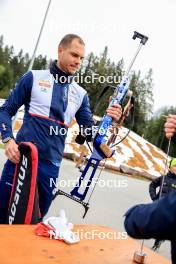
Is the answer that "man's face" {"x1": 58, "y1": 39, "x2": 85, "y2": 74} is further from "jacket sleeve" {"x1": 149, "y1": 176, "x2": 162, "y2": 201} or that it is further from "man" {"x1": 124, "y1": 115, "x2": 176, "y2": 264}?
"jacket sleeve" {"x1": 149, "y1": 176, "x2": 162, "y2": 201}

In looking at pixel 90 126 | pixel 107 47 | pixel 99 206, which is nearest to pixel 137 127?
pixel 107 47

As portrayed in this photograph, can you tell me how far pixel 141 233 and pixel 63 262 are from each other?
84cm

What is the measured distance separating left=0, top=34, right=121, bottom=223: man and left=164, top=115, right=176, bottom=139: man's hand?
0.99 m

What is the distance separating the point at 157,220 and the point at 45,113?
2.09 meters

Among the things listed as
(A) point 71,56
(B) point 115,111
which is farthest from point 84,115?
(A) point 71,56

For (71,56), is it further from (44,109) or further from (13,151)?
(13,151)

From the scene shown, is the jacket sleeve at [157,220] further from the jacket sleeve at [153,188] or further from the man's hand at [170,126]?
the jacket sleeve at [153,188]

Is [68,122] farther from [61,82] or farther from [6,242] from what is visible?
[6,242]

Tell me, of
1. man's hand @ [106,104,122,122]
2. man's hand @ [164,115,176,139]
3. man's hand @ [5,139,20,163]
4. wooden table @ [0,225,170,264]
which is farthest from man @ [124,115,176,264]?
man's hand @ [106,104,122,122]

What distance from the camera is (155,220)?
Answer: 4.98 ft

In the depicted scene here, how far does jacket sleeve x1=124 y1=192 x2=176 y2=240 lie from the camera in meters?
1.50

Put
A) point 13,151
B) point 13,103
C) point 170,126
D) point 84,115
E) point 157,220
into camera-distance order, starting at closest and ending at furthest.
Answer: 1. point 157,220
2. point 170,126
3. point 13,151
4. point 13,103
5. point 84,115

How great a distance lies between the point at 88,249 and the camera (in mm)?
2727

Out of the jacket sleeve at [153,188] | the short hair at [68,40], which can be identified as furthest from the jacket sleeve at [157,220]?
the jacket sleeve at [153,188]
